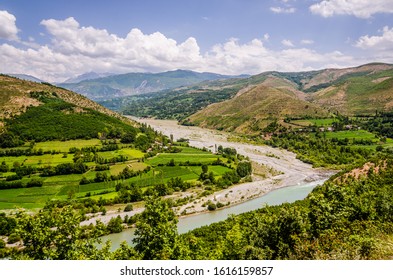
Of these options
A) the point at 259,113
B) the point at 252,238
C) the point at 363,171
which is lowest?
the point at 363,171

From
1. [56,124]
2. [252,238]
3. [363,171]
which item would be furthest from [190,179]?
[56,124]

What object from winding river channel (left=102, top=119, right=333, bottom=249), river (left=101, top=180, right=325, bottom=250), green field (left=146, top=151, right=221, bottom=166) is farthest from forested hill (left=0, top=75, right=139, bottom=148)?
river (left=101, top=180, right=325, bottom=250)

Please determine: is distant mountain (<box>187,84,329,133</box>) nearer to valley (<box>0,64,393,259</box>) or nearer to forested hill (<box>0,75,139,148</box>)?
valley (<box>0,64,393,259</box>)

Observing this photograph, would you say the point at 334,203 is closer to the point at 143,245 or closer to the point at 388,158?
the point at 143,245

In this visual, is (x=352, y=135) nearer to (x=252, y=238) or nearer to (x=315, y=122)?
(x=315, y=122)

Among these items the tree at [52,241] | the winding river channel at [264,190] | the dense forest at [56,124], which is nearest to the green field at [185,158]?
the winding river channel at [264,190]

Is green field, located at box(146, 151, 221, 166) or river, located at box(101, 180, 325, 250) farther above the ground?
green field, located at box(146, 151, 221, 166)

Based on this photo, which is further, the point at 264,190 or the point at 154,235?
the point at 264,190

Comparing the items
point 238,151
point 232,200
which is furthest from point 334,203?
point 238,151
